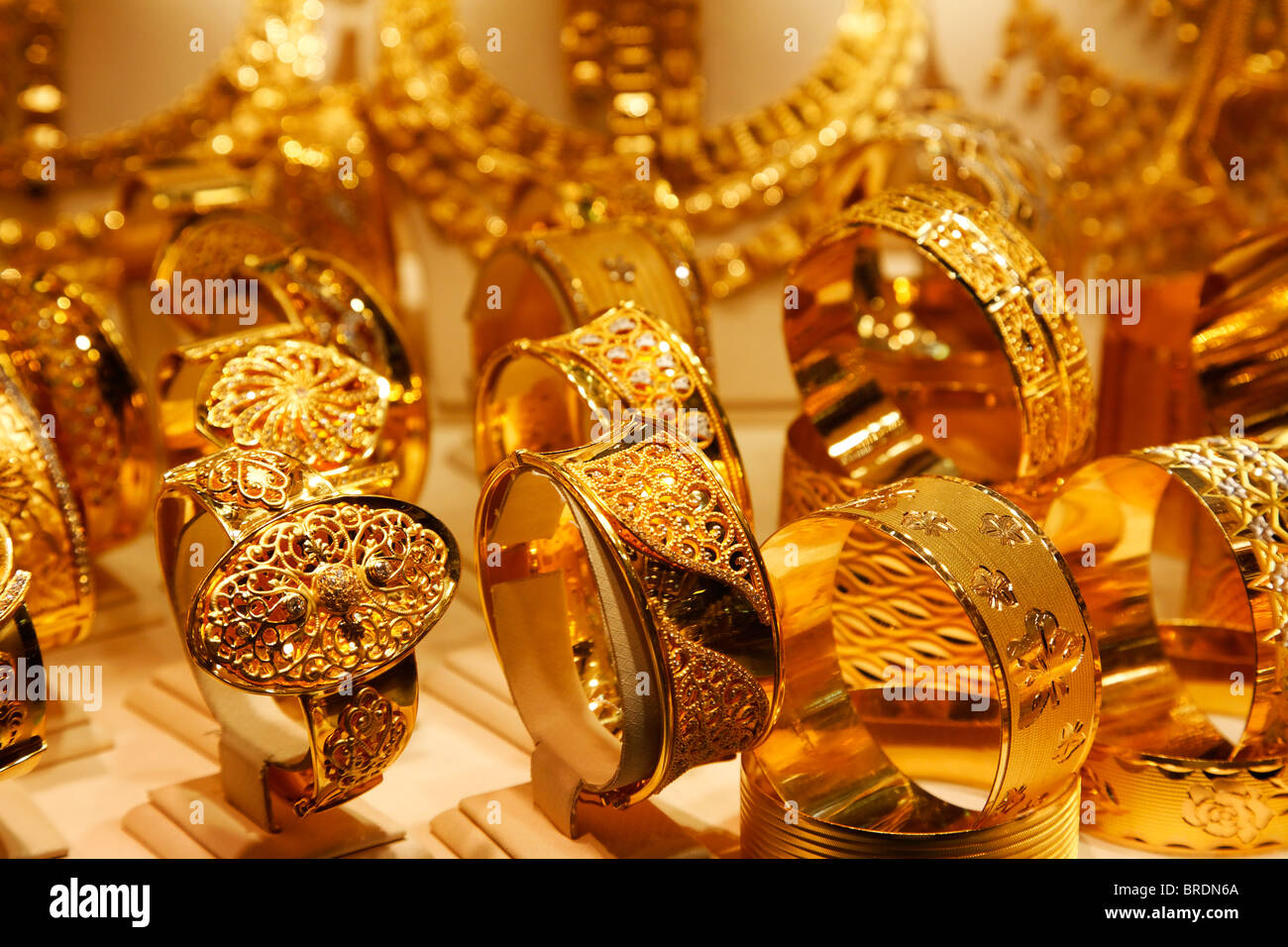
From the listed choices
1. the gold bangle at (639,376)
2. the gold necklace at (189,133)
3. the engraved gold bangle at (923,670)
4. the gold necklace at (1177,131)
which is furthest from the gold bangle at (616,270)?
the gold necklace at (1177,131)

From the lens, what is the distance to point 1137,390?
1235 millimetres

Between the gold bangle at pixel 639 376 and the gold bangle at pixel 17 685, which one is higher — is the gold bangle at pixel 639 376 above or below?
above

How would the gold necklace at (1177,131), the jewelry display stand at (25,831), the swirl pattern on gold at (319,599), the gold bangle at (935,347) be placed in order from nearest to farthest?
the swirl pattern on gold at (319,599)
the jewelry display stand at (25,831)
the gold bangle at (935,347)
the gold necklace at (1177,131)

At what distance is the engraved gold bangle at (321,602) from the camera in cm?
69

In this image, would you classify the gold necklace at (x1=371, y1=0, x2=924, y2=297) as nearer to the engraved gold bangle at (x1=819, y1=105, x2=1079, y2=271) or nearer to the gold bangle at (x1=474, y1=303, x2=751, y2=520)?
the engraved gold bangle at (x1=819, y1=105, x2=1079, y2=271)

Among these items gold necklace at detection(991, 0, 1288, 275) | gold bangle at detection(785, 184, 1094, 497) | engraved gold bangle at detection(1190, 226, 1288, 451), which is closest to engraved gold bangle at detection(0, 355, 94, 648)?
gold bangle at detection(785, 184, 1094, 497)

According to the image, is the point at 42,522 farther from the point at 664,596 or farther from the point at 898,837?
the point at 898,837

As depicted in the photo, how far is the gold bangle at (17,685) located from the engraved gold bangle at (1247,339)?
2.52ft

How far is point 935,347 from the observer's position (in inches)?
53.8

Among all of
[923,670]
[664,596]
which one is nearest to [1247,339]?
[923,670]

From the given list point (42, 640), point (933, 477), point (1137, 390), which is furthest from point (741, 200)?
point (42, 640)

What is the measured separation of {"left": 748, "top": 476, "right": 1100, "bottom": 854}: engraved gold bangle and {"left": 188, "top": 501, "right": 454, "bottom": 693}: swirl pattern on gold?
8.2 inches

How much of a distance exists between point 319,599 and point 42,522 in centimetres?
26

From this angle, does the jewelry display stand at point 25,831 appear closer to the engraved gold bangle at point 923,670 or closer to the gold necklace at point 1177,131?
the engraved gold bangle at point 923,670
